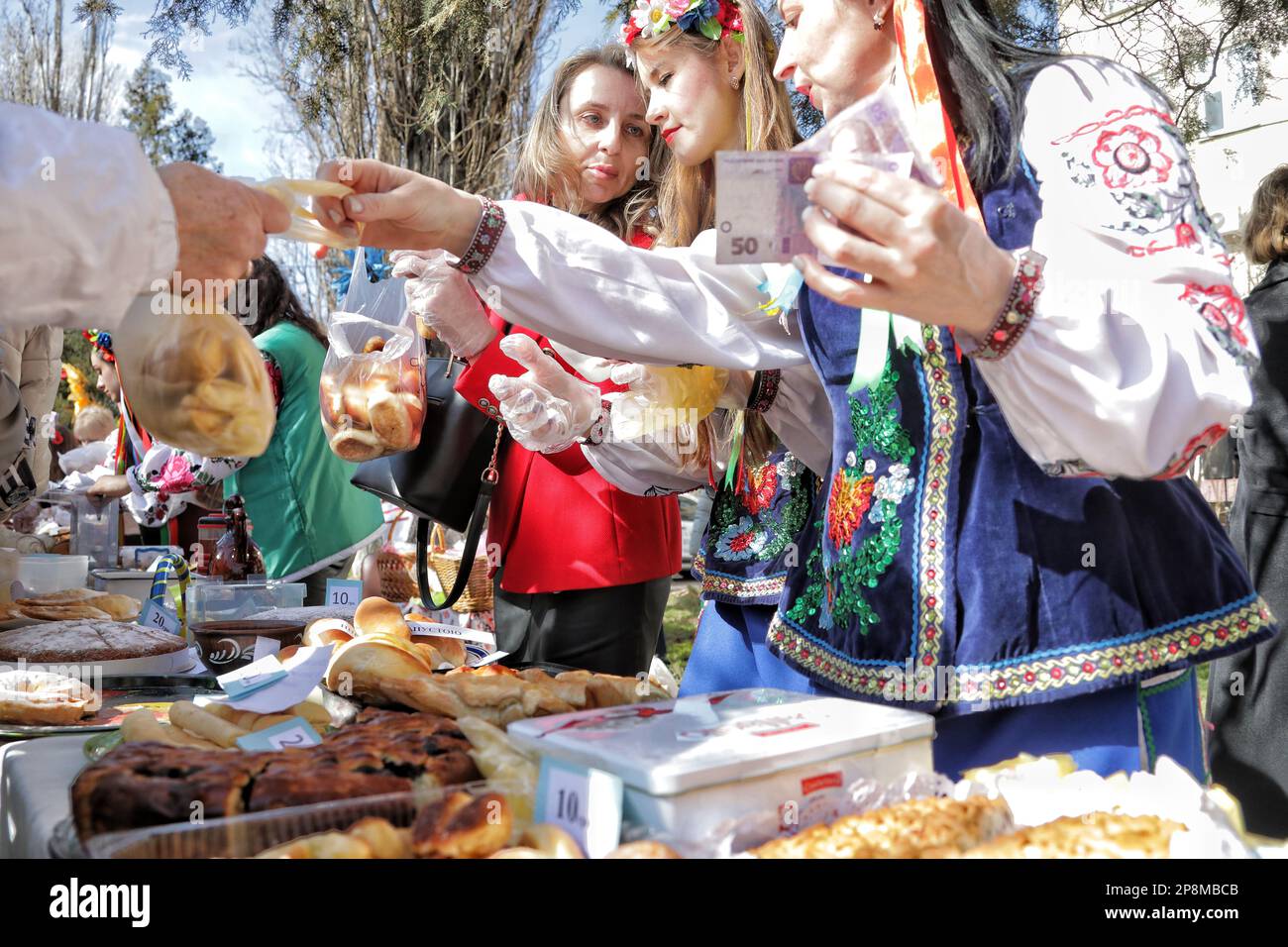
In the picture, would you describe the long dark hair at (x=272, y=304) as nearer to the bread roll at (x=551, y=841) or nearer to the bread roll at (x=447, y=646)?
the bread roll at (x=447, y=646)

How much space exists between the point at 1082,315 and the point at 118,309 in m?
1.05

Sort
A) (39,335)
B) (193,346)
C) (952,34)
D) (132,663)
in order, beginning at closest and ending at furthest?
(193,346) < (952,34) < (132,663) < (39,335)

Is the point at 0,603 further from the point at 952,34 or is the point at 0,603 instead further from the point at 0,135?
the point at 952,34

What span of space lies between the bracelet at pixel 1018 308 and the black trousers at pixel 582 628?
173cm

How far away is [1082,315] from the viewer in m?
1.14

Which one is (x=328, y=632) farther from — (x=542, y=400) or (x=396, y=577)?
(x=396, y=577)

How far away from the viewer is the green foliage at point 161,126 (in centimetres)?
957

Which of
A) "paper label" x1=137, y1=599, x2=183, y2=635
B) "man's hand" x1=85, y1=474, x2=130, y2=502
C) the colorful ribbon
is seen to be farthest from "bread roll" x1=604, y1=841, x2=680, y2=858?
"man's hand" x1=85, y1=474, x2=130, y2=502

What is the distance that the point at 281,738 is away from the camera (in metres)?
1.33

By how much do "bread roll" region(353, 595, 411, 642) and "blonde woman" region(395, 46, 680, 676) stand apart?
1.67ft

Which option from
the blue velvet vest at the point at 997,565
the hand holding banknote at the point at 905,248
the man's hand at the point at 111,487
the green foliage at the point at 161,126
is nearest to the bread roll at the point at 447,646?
the blue velvet vest at the point at 997,565

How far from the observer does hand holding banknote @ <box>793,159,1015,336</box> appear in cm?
109

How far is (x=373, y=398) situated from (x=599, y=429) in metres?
0.48
